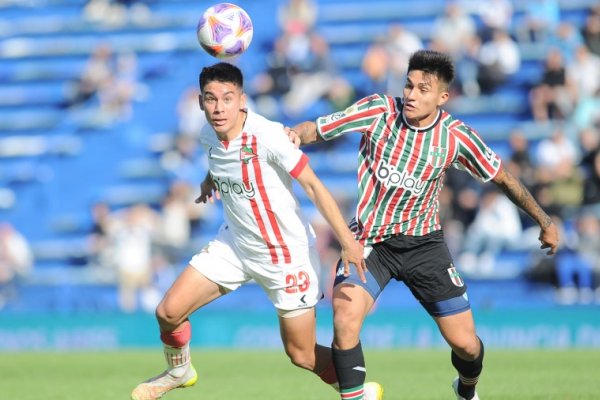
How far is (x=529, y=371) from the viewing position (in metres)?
11.0

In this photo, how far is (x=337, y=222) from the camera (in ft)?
21.7

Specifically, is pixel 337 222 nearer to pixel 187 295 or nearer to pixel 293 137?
pixel 293 137

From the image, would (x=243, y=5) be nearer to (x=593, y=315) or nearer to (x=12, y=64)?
(x=12, y=64)

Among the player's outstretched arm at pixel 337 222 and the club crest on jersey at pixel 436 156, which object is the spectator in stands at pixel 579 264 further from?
the player's outstretched arm at pixel 337 222

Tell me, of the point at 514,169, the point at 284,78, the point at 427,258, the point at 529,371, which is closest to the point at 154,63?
the point at 284,78

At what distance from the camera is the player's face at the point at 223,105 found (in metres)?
6.96

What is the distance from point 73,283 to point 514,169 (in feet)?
25.9

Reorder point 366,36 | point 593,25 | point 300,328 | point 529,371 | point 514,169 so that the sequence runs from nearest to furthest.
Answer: point 300,328 < point 529,371 < point 514,169 < point 593,25 < point 366,36

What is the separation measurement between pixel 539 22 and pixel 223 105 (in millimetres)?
12955

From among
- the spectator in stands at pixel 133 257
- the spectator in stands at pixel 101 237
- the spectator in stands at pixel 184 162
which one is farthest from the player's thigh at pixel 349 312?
the spectator in stands at pixel 184 162

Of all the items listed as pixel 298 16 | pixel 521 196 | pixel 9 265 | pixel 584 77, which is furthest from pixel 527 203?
pixel 298 16

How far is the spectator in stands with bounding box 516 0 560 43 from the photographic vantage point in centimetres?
1881

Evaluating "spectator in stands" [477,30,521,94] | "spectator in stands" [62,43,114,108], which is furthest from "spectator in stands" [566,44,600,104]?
"spectator in stands" [62,43,114,108]

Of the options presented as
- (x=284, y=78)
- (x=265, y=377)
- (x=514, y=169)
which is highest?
(x=284, y=78)
